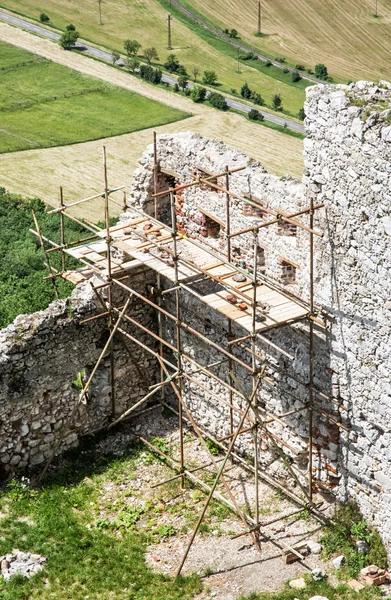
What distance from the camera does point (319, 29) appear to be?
2399 inches

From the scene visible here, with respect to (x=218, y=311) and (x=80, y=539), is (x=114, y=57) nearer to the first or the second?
(x=218, y=311)

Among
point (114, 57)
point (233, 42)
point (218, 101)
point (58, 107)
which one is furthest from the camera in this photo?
point (233, 42)

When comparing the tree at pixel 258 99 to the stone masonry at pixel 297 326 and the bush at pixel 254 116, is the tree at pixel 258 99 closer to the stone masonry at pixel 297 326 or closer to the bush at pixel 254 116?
the bush at pixel 254 116

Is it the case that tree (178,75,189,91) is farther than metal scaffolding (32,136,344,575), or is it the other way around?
tree (178,75,189,91)

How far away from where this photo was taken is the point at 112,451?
19.5m

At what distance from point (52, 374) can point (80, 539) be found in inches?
121

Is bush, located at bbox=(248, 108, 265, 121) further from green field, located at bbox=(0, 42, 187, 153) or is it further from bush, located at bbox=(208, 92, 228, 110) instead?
green field, located at bbox=(0, 42, 187, 153)

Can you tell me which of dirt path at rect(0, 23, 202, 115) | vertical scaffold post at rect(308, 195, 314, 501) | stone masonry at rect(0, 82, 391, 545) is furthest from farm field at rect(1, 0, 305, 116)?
vertical scaffold post at rect(308, 195, 314, 501)

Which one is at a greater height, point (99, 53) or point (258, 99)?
point (99, 53)

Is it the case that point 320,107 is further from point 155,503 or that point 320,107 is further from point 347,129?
point 155,503

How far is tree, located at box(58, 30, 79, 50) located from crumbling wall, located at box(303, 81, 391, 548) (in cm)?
4401

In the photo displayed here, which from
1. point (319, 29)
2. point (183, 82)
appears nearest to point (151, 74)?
point (183, 82)

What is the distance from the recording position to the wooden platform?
16406mm

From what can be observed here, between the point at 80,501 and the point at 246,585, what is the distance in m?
3.47
